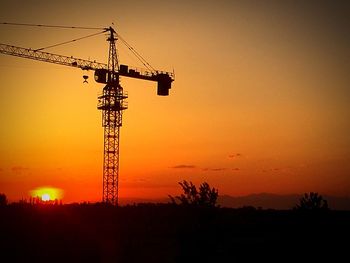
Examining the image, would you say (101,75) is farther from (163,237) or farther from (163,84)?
(163,237)

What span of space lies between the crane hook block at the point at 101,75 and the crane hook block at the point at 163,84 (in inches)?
416

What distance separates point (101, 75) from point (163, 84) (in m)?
12.5

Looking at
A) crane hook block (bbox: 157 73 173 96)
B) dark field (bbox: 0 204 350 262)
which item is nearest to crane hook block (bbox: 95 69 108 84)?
crane hook block (bbox: 157 73 173 96)

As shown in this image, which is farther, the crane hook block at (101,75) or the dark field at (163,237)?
the crane hook block at (101,75)

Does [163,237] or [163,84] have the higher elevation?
[163,84]

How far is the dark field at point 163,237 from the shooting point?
21391 mm

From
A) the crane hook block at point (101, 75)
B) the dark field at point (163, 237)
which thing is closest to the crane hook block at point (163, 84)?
the crane hook block at point (101, 75)

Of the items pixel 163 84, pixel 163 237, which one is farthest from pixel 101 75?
pixel 163 237

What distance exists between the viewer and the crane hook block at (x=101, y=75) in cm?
8777

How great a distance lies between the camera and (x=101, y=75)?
8888 centimetres

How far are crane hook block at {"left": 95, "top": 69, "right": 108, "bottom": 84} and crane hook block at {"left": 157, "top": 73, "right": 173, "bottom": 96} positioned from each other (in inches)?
416

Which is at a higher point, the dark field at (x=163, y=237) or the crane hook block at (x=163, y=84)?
the crane hook block at (x=163, y=84)

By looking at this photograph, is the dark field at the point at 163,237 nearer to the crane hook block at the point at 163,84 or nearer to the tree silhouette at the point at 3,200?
the tree silhouette at the point at 3,200

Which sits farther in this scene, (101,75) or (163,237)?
(101,75)
